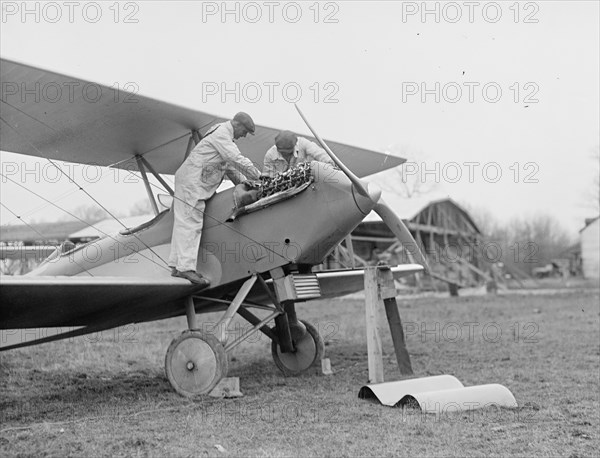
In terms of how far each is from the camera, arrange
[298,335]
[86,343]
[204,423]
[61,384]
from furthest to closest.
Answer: [86,343] < [298,335] < [61,384] < [204,423]

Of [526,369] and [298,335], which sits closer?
[526,369]

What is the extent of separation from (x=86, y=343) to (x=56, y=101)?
6459 mm

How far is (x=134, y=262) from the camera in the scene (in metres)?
8.04

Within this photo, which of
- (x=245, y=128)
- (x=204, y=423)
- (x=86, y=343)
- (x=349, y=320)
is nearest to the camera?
(x=204, y=423)

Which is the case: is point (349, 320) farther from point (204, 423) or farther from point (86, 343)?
point (204, 423)

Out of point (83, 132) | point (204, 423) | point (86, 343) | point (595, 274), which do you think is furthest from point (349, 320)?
point (595, 274)

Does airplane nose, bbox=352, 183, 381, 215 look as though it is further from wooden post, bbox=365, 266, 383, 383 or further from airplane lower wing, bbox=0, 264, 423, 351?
airplane lower wing, bbox=0, 264, 423, 351

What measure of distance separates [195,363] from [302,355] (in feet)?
8.07

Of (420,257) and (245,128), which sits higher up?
(245,128)

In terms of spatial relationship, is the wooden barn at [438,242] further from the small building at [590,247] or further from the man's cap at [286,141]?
the small building at [590,247]

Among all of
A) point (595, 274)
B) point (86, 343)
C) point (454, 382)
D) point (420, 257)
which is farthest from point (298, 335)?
point (595, 274)

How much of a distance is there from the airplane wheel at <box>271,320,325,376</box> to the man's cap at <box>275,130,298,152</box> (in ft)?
8.61

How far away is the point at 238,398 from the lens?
705 centimetres

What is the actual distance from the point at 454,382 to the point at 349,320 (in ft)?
32.5
